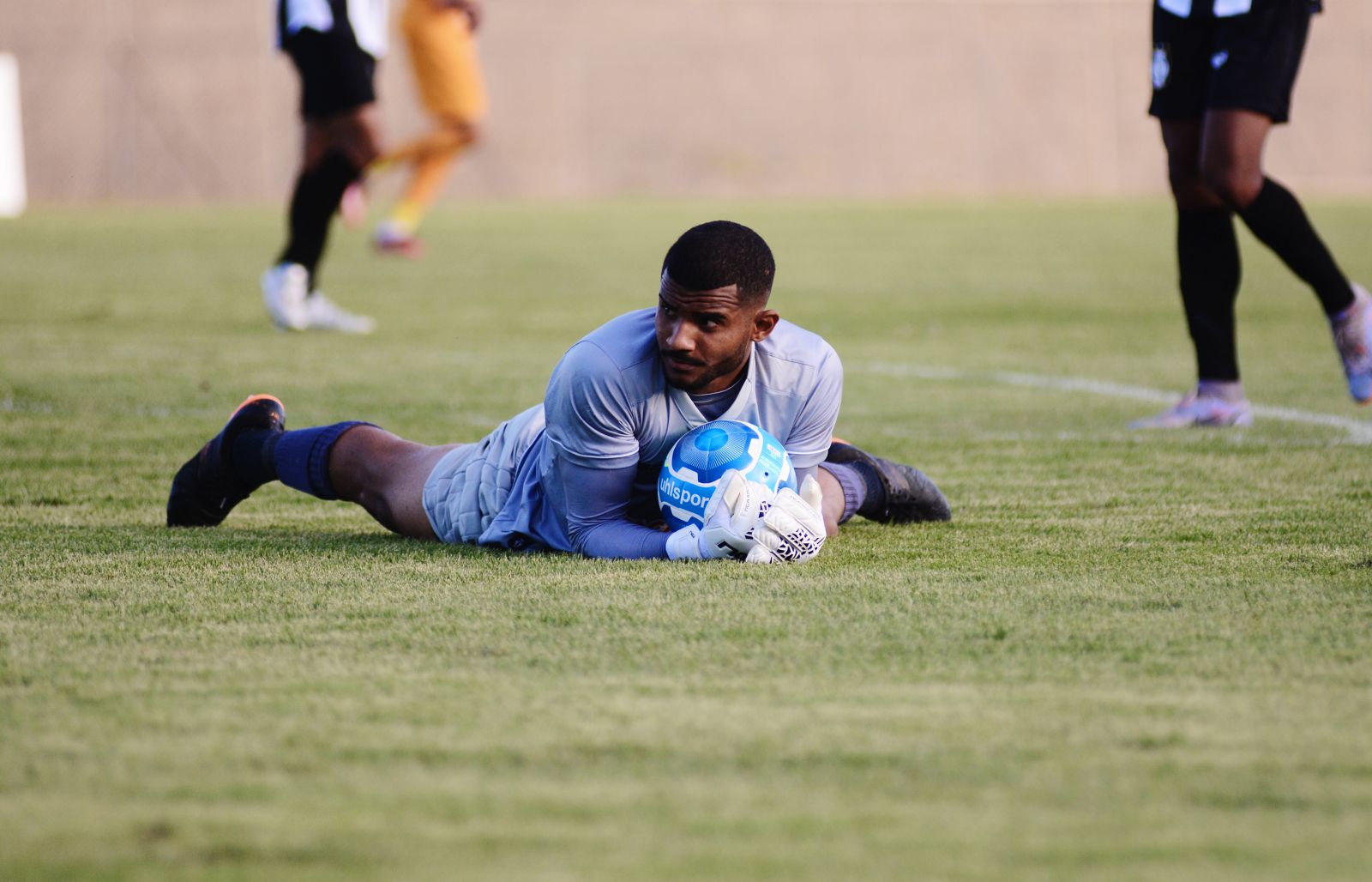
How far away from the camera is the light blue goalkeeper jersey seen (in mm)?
3367

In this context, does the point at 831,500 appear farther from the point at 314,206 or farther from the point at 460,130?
the point at 460,130

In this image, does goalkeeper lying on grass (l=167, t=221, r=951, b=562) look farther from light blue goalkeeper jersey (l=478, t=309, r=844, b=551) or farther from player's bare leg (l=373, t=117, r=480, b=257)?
player's bare leg (l=373, t=117, r=480, b=257)

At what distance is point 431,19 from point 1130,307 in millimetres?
5082

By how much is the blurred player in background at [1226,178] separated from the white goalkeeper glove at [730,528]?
2.54m

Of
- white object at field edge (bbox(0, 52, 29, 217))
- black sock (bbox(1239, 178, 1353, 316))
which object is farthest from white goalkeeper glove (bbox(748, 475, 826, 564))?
white object at field edge (bbox(0, 52, 29, 217))

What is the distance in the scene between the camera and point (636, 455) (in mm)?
3494

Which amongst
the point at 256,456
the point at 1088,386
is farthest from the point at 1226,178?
the point at 256,456

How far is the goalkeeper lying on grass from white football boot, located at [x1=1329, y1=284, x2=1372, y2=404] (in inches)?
79.5

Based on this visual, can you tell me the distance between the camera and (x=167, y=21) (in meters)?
24.8

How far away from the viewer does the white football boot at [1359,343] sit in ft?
17.5

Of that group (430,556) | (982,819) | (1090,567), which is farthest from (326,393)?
(982,819)

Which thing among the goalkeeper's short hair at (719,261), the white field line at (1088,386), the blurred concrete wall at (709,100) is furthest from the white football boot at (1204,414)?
the blurred concrete wall at (709,100)

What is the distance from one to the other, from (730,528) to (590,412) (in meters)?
0.37

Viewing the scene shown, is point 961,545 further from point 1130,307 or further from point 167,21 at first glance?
point 167,21
